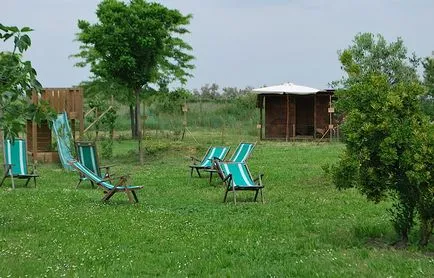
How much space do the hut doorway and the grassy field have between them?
15497 millimetres

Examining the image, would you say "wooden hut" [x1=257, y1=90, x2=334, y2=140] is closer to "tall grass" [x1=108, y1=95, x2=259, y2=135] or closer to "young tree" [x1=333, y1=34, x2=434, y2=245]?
"tall grass" [x1=108, y1=95, x2=259, y2=135]

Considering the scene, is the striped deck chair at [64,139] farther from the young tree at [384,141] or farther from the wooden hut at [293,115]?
the young tree at [384,141]

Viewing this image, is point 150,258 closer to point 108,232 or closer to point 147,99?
point 108,232

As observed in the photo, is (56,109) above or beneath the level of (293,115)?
above

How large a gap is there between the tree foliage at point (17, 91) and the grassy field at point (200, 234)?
1312mm

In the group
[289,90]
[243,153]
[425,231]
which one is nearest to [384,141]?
[425,231]

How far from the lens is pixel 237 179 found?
1149 centimetres

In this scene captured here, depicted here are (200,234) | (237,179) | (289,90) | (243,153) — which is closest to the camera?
(200,234)

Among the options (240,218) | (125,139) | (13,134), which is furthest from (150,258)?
(125,139)

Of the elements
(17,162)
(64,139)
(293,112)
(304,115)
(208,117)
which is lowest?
(17,162)

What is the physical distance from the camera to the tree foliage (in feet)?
22.9

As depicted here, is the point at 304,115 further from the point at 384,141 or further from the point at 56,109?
the point at 384,141

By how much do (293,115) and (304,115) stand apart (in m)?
1.12

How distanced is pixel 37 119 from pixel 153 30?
39.8 feet
